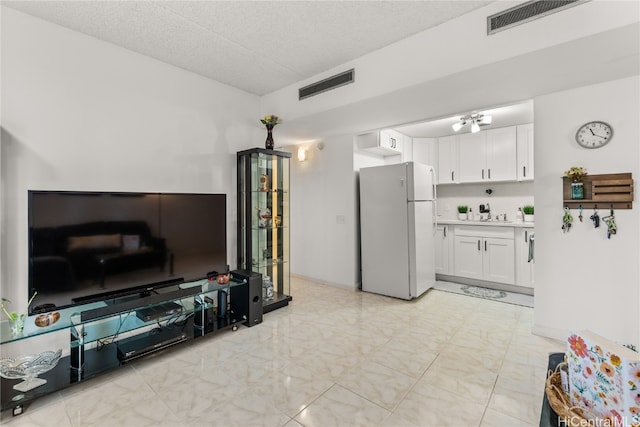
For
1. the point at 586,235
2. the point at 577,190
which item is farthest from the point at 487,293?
the point at 577,190

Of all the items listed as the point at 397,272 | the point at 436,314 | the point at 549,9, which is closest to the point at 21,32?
the point at 549,9

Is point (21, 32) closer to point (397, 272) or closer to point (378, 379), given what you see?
point (378, 379)

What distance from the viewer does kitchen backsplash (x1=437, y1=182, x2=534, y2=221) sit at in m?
4.46

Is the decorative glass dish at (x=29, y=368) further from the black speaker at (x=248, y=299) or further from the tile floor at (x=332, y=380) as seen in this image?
the black speaker at (x=248, y=299)

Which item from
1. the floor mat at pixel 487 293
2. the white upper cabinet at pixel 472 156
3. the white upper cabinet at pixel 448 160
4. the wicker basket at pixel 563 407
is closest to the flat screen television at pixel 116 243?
the wicker basket at pixel 563 407

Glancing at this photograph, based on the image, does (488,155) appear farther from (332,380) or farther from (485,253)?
(332,380)

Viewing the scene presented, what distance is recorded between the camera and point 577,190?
8.02 feet

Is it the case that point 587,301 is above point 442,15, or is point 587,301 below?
below

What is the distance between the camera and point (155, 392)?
191cm

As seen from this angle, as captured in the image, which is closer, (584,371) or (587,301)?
(584,371)

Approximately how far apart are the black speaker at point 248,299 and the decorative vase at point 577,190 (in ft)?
9.61

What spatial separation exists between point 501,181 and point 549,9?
291 centimetres

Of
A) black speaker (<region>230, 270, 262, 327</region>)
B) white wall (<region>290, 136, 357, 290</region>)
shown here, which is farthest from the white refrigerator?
black speaker (<region>230, 270, 262, 327</region>)

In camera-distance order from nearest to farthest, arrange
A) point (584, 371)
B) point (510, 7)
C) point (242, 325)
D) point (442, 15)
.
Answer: point (584, 371), point (510, 7), point (442, 15), point (242, 325)
